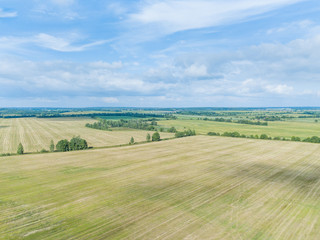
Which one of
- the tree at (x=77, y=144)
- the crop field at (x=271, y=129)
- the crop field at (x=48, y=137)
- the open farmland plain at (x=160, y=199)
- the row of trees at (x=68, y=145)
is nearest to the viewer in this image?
the open farmland plain at (x=160, y=199)

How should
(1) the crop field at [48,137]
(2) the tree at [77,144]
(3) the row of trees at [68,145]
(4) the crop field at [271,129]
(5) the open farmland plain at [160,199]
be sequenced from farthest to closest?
(4) the crop field at [271,129], (1) the crop field at [48,137], (2) the tree at [77,144], (3) the row of trees at [68,145], (5) the open farmland plain at [160,199]

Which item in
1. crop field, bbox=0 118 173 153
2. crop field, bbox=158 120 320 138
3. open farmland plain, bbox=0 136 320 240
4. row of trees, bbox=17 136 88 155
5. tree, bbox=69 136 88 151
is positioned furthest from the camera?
crop field, bbox=158 120 320 138

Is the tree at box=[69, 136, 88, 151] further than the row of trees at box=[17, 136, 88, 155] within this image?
Yes

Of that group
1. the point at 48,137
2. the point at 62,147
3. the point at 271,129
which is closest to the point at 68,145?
the point at 62,147

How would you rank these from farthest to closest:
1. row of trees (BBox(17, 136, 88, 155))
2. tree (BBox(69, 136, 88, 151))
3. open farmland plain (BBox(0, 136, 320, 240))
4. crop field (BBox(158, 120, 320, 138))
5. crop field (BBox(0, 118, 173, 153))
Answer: crop field (BBox(158, 120, 320, 138)) < crop field (BBox(0, 118, 173, 153)) < tree (BBox(69, 136, 88, 151)) < row of trees (BBox(17, 136, 88, 155)) < open farmland plain (BBox(0, 136, 320, 240))

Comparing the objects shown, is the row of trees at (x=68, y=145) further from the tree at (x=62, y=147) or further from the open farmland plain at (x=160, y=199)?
the open farmland plain at (x=160, y=199)

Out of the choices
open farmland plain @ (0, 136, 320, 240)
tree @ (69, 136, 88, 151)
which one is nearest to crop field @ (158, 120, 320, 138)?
open farmland plain @ (0, 136, 320, 240)

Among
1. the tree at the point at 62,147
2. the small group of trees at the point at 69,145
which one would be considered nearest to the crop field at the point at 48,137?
the tree at the point at 62,147

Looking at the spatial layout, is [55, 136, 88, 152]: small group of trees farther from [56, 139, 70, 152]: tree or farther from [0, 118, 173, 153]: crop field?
[0, 118, 173, 153]: crop field

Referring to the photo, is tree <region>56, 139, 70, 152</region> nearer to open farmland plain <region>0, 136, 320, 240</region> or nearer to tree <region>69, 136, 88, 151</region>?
tree <region>69, 136, 88, 151</region>
